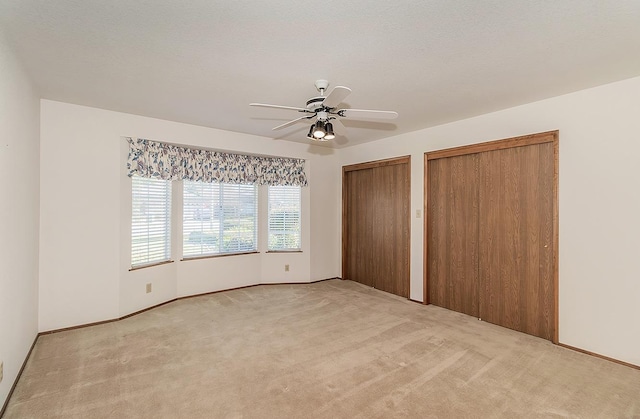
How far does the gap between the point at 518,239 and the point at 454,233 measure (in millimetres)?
743

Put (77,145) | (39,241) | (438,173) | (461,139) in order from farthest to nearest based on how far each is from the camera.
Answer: (438,173) → (461,139) → (77,145) → (39,241)

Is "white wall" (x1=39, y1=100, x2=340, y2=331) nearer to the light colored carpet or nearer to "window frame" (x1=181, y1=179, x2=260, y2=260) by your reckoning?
"window frame" (x1=181, y1=179, x2=260, y2=260)

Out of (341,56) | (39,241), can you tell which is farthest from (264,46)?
(39,241)

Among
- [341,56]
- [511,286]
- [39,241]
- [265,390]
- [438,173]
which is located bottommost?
[265,390]

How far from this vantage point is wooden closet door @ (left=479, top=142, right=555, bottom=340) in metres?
3.02

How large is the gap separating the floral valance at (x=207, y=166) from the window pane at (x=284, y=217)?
196mm

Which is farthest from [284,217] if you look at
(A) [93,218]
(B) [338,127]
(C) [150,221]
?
(A) [93,218]

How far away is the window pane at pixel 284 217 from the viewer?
16.8ft

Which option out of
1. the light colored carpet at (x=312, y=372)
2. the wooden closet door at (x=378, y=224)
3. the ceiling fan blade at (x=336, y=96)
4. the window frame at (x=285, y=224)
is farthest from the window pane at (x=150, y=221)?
Result: the wooden closet door at (x=378, y=224)

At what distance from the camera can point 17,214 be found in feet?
7.47

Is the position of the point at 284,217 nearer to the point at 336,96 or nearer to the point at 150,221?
the point at 150,221

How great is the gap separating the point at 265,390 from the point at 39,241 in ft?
9.26

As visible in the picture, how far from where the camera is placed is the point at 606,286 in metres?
2.63

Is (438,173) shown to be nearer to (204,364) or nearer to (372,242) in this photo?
(372,242)
